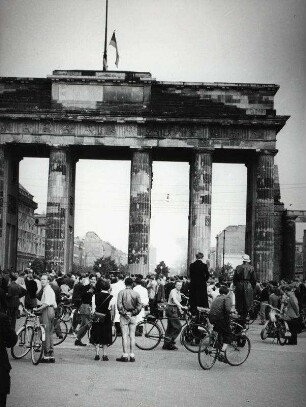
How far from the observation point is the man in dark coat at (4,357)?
28.8 ft

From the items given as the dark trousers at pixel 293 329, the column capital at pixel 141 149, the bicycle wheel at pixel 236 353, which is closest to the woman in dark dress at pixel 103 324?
the bicycle wheel at pixel 236 353

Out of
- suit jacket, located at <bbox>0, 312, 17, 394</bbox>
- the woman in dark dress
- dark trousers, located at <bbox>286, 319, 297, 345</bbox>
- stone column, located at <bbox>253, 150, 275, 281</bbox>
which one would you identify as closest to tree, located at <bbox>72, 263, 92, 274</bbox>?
stone column, located at <bbox>253, 150, 275, 281</bbox>

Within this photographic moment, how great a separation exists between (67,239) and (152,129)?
1012 centimetres

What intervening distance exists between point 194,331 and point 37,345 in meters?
4.80

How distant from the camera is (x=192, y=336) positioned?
64.6ft

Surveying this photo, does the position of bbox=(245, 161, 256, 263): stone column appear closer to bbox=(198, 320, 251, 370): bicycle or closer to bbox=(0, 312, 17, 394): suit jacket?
bbox=(198, 320, 251, 370): bicycle

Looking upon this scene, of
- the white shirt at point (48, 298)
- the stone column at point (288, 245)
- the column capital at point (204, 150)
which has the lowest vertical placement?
the white shirt at point (48, 298)

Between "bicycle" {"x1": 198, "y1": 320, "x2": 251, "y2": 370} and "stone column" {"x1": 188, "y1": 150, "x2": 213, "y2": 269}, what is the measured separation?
102 ft

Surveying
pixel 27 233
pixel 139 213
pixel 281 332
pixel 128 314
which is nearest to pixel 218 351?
pixel 128 314

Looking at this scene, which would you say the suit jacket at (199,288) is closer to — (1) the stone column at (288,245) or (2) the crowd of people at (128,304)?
(2) the crowd of people at (128,304)

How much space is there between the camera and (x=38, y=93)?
48.9 m

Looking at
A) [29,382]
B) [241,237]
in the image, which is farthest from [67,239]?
[241,237]

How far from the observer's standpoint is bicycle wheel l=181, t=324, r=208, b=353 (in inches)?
752

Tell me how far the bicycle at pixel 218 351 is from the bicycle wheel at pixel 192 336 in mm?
2043
